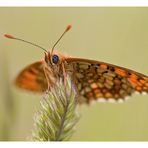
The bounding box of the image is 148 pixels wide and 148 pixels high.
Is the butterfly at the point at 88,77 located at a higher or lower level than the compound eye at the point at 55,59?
lower

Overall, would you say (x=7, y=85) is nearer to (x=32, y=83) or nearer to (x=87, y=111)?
(x=32, y=83)

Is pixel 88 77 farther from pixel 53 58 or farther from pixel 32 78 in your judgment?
pixel 32 78

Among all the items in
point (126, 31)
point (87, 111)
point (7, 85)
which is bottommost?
point (87, 111)

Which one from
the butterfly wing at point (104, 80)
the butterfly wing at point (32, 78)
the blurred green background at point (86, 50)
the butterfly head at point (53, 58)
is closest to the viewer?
the butterfly head at point (53, 58)

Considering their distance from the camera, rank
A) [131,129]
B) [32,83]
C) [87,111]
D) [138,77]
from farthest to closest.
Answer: [87,111] < [131,129] < [32,83] < [138,77]

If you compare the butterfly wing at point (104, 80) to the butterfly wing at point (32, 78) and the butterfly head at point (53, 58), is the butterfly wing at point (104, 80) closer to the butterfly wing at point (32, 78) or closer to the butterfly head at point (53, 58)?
the butterfly head at point (53, 58)

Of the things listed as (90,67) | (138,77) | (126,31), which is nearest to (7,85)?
(90,67)

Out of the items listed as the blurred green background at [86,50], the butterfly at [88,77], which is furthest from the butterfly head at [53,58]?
the blurred green background at [86,50]

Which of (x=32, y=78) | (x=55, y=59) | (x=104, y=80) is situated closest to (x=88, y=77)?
(x=104, y=80)
